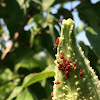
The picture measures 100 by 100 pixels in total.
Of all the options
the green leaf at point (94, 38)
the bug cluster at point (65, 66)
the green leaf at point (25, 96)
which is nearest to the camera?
the bug cluster at point (65, 66)

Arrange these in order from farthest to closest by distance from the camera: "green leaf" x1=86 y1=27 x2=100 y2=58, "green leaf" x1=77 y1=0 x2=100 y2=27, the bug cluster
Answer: "green leaf" x1=77 y1=0 x2=100 y2=27 < "green leaf" x1=86 y1=27 x2=100 y2=58 < the bug cluster

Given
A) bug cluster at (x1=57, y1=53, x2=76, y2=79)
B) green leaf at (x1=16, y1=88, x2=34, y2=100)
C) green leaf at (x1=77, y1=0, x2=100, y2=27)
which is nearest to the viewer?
bug cluster at (x1=57, y1=53, x2=76, y2=79)

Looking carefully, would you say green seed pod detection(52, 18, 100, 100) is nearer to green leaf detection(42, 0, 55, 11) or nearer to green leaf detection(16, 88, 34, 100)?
green leaf detection(16, 88, 34, 100)

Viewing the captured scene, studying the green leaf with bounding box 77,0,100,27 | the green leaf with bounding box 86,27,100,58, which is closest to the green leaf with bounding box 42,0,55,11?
the green leaf with bounding box 77,0,100,27

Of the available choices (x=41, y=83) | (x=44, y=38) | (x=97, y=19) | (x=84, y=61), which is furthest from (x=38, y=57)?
(x=84, y=61)

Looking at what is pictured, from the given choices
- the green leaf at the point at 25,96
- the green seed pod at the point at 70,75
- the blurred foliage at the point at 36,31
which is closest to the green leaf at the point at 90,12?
the blurred foliage at the point at 36,31

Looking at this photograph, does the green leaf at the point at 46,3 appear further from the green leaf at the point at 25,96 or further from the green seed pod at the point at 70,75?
the green seed pod at the point at 70,75

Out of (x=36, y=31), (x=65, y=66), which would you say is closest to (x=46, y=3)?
(x=36, y=31)

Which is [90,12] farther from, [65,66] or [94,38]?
[65,66]

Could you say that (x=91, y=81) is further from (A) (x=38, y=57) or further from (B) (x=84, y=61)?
(A) (x=38, y=57)
